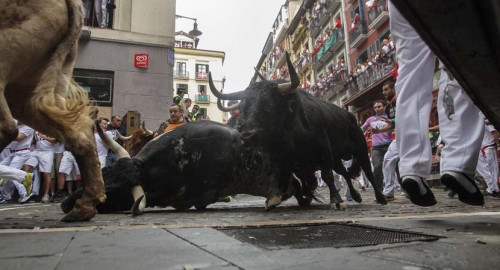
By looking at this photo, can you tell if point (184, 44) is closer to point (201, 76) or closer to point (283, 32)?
point (201, 76)

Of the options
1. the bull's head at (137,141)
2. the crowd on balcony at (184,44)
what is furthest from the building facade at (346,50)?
the crowd on balcony at (184,44)

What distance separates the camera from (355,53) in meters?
28.8

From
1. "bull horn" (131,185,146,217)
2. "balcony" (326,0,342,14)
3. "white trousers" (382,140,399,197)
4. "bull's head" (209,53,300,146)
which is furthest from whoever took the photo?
"balcony" (326,0,342,14)

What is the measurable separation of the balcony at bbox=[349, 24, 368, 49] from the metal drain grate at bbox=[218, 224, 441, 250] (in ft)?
85.7

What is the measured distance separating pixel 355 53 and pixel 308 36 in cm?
1330

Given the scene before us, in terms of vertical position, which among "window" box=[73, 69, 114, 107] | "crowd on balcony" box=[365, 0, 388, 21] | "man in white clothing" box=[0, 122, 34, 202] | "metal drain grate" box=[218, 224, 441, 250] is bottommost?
"metal drain grate" box=[218, 224, 441, 250]

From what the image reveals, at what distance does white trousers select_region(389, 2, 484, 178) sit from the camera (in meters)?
2.69

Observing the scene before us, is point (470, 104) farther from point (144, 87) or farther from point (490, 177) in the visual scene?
point (144, 87)

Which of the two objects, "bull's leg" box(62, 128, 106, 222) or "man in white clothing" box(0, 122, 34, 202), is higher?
"man in white clothing" box(0, 122, 34, 202)

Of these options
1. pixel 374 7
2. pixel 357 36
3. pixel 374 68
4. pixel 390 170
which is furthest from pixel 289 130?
pixel 357 36

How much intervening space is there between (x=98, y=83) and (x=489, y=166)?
10.6 m

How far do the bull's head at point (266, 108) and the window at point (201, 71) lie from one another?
58.1 metres

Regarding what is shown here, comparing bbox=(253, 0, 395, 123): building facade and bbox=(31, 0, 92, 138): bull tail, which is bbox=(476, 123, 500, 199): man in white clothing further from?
bbox=(253, 0, 395, 123): building facade

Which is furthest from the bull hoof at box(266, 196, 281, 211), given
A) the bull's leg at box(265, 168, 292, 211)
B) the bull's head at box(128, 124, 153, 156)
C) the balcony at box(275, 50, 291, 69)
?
the balcony at box(275, 50, 291, 69)
